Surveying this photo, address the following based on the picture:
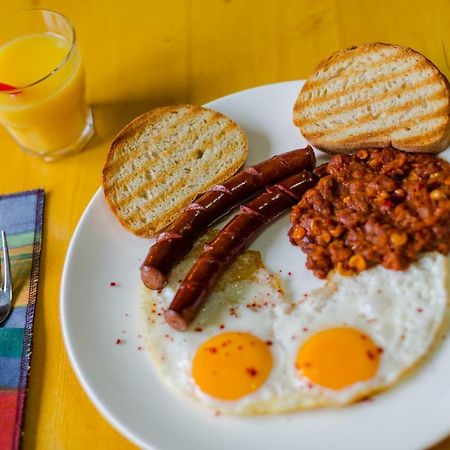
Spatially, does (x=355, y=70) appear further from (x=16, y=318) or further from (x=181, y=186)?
(x=16, y=318)

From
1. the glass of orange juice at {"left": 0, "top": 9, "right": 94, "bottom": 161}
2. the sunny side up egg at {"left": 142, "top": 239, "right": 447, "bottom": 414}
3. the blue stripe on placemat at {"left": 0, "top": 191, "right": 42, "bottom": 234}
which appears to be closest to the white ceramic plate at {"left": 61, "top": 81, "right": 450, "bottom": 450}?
the sunny side up egg at {"left": 142, "top": 239, "right": 447, "bottom": 414}

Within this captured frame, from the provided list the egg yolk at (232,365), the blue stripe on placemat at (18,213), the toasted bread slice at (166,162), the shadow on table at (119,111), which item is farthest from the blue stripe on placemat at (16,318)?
the shadow on table at (119,111)

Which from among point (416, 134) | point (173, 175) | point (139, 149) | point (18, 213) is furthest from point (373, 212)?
point (18, 213)

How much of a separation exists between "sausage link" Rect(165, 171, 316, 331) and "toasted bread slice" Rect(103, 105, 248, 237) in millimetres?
337

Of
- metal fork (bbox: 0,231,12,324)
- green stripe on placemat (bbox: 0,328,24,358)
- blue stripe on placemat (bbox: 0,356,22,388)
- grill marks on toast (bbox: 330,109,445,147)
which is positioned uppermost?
grill marks on toast (bbox: 330,109,445,147)

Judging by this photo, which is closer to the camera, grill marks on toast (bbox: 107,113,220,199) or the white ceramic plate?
the white ceramic plate

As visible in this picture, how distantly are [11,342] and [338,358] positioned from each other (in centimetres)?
135

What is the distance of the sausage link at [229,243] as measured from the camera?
7.48 ft

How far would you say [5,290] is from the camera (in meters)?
2.70

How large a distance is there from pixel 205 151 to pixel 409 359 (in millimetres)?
1364

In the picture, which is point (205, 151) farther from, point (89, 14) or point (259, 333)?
point (89, 14)

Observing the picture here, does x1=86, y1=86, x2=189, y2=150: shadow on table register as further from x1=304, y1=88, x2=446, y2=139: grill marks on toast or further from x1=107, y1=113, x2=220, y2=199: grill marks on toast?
x1=304, y1=88, x2=446, y2=139: grill marks on toast

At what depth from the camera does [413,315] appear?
7.09ft

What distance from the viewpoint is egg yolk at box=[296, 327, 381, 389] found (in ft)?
6.80
